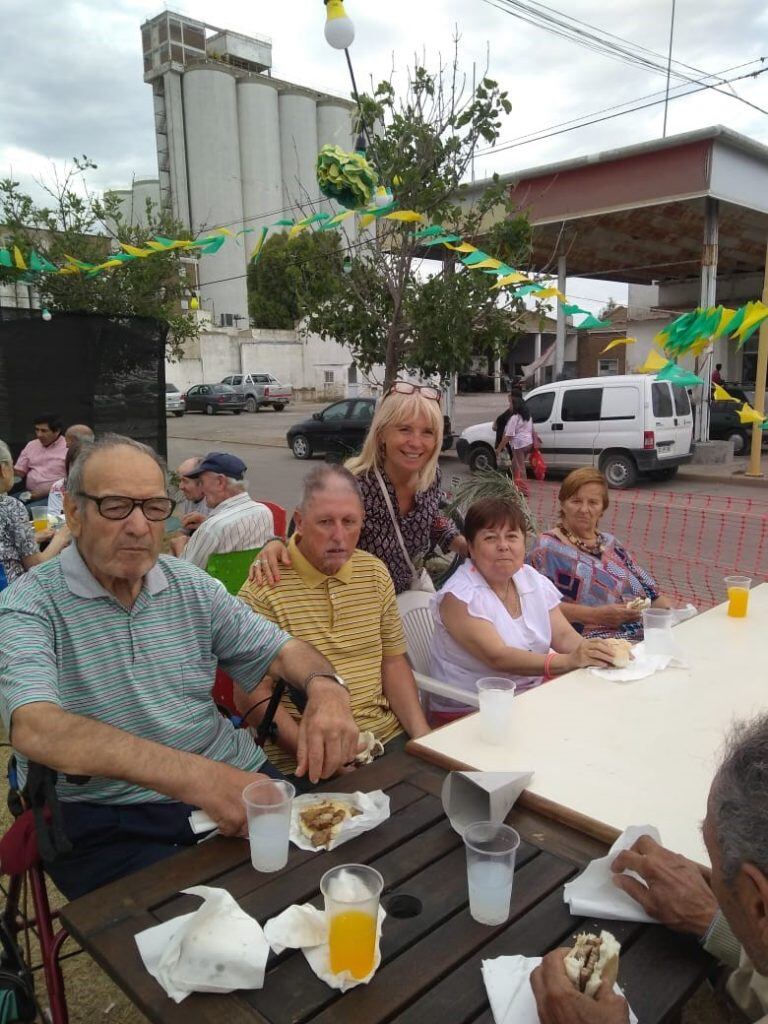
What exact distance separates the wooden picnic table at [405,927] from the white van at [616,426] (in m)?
9.96

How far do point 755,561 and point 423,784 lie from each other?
6338 mm

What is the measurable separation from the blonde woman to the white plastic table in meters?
1.09

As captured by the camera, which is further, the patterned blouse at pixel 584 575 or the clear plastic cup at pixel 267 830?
the patterned blouse at pixel 584 575

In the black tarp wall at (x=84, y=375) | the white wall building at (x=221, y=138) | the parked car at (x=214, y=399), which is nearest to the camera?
the black tarp wall at (x=84, y=375)

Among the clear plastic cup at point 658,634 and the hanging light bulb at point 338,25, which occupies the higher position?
the hanging light bulb at point 338,25

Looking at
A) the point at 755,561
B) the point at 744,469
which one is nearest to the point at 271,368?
the point at 744,469

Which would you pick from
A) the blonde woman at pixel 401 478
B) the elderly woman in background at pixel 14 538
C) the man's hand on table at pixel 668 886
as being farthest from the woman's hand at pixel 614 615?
the elderly woman in background at pixel 14 538

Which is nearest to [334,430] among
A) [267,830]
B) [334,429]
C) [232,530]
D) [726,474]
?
[334,429]

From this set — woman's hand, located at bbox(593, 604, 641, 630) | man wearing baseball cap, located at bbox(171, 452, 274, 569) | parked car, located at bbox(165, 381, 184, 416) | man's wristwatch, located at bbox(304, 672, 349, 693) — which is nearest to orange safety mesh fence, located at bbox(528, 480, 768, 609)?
woman's hand, located at bbox(593, 604, 641, 630)

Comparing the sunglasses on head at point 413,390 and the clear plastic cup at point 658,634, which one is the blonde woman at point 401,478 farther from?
the clear plastic cup at point 658,634

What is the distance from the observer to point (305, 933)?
133cm

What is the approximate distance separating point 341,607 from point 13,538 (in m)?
2.66

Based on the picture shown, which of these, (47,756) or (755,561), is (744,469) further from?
(47,756)

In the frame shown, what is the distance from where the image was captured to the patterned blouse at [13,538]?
4176mm
